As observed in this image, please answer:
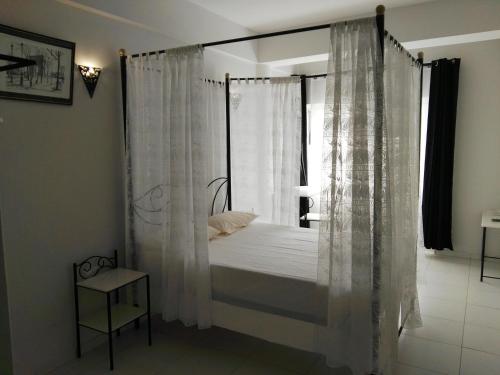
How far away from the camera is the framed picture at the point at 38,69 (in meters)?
2.32

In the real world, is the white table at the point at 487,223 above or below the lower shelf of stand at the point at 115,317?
above

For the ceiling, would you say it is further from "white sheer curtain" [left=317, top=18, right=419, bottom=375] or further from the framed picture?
"white sheer curtain" [left=317, top=18, right=419, bottom=375]

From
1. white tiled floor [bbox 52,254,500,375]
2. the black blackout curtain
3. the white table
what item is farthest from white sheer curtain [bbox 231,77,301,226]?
the white table

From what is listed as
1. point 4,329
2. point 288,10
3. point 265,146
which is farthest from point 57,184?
point 288,10

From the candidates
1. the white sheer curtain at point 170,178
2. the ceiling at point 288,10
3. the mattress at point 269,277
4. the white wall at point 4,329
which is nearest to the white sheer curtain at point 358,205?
the mattress at point 269,277

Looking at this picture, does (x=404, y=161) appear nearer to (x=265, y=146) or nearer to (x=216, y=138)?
(x=265, y=146)

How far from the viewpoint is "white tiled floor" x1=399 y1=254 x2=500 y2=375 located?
2662 millimetres

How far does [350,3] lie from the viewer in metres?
3.95

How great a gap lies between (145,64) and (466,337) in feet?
10.5

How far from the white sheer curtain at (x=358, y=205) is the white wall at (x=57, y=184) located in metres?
1.73

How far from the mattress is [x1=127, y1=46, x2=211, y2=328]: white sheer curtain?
15cm

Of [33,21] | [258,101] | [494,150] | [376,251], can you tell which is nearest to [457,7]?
[494,150]

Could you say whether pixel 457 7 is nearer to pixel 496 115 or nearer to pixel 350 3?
pixel 350 3

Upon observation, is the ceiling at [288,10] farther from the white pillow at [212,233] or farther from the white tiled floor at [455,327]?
the white tiled floor at [455,327]
